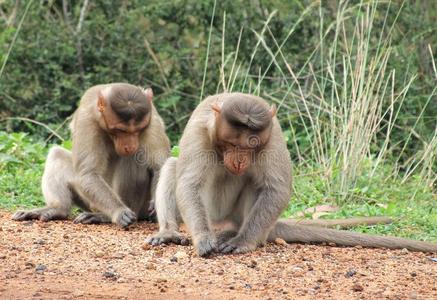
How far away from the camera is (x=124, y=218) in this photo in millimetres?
8594

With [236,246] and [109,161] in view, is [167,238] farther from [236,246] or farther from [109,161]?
[109,161]

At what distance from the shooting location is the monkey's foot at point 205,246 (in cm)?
734

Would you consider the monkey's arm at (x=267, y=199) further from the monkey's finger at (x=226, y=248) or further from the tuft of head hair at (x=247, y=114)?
the tuft of head hair at (x=247, y=114)

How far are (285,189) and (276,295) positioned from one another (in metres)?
1.84

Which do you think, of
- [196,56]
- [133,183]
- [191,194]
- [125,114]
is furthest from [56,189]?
[196,56]

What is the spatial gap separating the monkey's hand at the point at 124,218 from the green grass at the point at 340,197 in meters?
1.48

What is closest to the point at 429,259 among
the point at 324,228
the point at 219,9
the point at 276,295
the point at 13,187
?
the point at 324,228

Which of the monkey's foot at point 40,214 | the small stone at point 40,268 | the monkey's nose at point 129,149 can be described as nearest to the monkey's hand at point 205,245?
the small stone at point 40,268

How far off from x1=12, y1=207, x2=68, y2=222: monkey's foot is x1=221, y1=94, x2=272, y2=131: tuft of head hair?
7.90 feet

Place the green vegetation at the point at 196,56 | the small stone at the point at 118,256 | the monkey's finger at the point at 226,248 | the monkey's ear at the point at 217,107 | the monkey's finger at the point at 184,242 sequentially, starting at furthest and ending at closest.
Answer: the green vegetation at the point at 196,56 → the monkey's finger at the point at 184,242 → the monkey's finger at the point at 226,248 → the monkey's ear at the point at 217,107 → the small stone at the point at 118,256

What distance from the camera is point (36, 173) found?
431 inches

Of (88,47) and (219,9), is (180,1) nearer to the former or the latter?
(219,9)

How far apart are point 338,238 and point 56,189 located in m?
2.79

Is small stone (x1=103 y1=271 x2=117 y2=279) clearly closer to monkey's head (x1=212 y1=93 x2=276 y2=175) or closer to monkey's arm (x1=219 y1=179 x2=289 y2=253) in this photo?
monkey's arm (x1=219 y1=179 x2=289 y2=253)
